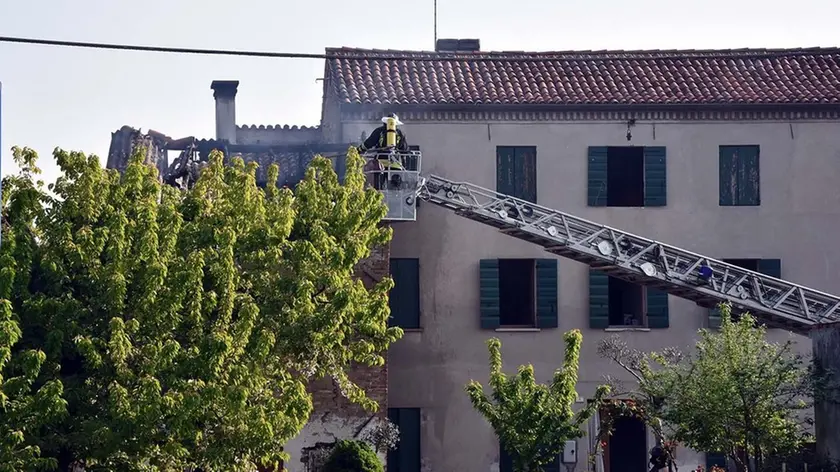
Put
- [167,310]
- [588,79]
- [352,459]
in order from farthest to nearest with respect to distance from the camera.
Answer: [588,79] < [352,459] < [167,310]

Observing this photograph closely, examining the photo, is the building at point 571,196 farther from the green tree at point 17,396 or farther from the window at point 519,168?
the green tree at point 17,396

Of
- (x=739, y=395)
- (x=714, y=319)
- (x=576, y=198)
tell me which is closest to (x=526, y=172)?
(x=576, y=198)

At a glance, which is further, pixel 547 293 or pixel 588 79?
pixel 588 79

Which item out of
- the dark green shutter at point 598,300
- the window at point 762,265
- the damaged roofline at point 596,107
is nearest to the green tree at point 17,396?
the damaged roofline at point 596,107

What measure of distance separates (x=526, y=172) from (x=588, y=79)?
287 cm

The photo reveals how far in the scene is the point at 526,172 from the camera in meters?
34.8

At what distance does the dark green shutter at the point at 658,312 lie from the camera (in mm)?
34312

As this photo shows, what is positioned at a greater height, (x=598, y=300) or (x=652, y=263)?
(x=652, y=263)

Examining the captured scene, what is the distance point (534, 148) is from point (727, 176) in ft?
15.4

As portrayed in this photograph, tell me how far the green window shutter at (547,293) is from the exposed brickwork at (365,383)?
14.7 feet

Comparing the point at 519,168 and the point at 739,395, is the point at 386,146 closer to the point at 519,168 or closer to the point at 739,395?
the point at 519,168

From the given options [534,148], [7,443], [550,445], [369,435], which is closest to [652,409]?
[550,445]

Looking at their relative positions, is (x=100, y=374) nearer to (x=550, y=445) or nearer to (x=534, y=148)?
(x=550, y=445)

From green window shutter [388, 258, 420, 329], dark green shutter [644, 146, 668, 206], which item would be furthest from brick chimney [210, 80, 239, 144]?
dark green shutter [644, 146, 668, 206]
